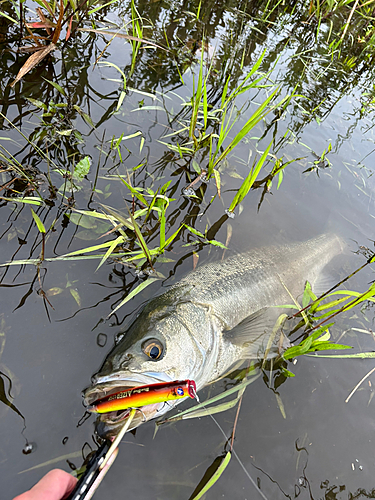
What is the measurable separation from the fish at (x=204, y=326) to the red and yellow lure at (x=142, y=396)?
0.04 m

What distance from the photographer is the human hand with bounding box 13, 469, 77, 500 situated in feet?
5.06

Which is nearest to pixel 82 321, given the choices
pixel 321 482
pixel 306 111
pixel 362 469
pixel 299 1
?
pixel 321 482

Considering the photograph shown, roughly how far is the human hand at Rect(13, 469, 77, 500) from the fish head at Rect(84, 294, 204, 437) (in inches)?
10.8

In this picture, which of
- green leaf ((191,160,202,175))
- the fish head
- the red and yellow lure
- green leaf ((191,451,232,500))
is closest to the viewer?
the red and yellow lure

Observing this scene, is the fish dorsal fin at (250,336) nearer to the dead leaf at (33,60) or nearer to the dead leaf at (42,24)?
the dead leaf at (33,60)

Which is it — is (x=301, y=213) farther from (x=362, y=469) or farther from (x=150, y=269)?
(x=362, y=469)

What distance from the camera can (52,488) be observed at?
161cm

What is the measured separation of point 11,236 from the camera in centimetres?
274

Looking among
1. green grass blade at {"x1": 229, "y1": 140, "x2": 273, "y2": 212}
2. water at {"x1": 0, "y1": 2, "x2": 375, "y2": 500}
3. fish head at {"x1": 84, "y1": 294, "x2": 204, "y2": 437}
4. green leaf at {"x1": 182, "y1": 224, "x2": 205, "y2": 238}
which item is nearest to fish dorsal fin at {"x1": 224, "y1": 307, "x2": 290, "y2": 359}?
water at {"x1": 0, "y1": 2, "x2": 375, "y2": 500}

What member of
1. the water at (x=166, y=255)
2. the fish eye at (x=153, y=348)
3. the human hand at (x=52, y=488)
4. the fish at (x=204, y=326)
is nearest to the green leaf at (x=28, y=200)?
the water at (x=166, y=255)

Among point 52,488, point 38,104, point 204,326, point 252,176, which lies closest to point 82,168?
point 38,104

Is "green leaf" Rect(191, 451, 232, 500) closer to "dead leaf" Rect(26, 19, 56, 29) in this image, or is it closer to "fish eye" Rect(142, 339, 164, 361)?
"fish eye" Rect(142, 339, 164, 361)

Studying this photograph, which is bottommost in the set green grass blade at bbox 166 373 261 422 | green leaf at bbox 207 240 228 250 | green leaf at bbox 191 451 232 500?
green leaf at bbox 191 451 232 500

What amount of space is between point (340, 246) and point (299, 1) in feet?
28.8
